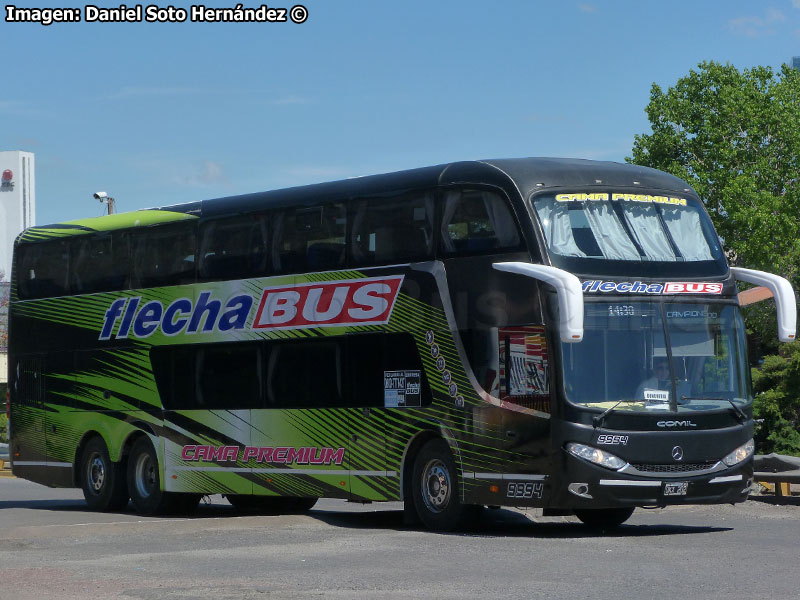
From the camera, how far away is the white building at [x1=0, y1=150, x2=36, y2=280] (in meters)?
87.8

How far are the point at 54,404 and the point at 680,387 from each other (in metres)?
11.1

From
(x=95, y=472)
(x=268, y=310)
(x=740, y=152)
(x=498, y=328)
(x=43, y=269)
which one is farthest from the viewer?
(x=740, y=152)

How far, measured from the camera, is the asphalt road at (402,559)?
1047 cm

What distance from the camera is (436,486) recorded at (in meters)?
16.2

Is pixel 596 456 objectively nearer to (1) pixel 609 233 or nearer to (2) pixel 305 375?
(1) pixel 609 233

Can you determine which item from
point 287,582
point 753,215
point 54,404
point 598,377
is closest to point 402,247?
point 598,377

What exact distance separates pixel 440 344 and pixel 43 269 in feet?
29.3

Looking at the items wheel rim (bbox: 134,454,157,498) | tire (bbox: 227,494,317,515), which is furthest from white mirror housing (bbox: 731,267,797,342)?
wheel rim (bbox: 134,454,157,498)

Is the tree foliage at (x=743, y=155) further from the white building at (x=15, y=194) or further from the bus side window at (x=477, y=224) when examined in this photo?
A: the white building at (x=15, y=194)

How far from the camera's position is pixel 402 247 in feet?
54.3

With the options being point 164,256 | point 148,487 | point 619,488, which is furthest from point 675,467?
point 148,487

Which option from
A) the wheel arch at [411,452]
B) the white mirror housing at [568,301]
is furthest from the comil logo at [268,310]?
the white mirror housing at [568,301]

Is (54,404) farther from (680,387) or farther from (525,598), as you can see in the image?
(525,598)

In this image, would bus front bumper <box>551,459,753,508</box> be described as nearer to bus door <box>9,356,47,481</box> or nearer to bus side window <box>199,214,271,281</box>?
bus side window <box>199,214,271,281</box>
